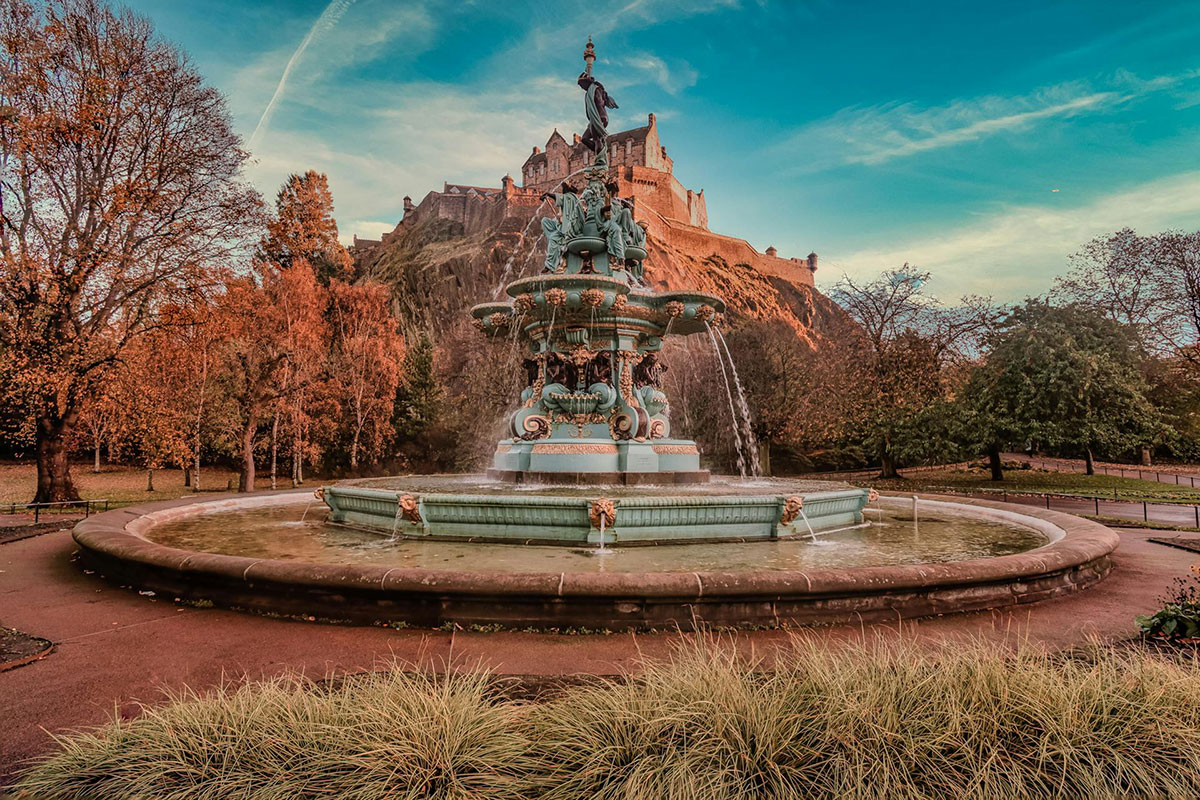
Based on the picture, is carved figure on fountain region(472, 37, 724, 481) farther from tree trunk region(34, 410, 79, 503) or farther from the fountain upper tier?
tree trunk region(34, 410, 79, 503)

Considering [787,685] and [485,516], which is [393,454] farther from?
[787,685]

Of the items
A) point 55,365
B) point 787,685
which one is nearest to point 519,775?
point 787,685

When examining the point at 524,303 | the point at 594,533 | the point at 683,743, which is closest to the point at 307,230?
the point at 524,303

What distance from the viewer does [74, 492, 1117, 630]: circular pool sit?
5.09 meters

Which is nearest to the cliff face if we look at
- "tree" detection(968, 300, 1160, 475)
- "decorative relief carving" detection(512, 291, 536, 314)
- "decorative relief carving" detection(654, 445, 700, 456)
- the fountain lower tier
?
"tree" detection(968, 300, 1160, 475)

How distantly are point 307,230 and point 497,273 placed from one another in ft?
104

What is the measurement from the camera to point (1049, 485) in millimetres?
26234

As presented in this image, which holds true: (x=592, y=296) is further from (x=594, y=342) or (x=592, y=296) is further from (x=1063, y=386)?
(x=1063, y=386)

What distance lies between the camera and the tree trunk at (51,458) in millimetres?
17328

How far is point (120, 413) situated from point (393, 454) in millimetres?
22009

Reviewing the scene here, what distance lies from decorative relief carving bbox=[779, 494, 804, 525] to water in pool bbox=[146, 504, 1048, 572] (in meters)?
0.29

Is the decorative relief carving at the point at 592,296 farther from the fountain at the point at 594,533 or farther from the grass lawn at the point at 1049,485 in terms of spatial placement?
the grass lawn at the point at 1049,485

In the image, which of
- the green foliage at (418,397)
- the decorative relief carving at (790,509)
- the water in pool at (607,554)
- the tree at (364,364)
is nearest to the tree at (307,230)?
the tree at (364,364)

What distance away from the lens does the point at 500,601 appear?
514 cm
